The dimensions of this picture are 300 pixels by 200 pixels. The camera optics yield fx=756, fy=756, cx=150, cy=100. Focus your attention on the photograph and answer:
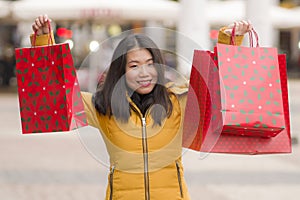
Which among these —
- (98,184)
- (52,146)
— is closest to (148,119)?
(98,184)

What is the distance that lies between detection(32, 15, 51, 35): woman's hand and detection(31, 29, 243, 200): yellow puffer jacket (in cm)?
43

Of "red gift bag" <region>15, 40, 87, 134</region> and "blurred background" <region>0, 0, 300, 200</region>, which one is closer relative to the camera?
"red gift bag" <region>15, 40, 87, 134</region>

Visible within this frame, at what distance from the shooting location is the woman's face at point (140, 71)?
2.95 meters

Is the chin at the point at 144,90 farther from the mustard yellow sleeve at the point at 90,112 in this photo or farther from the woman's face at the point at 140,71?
the mustard yellow sleeve at the point at 90,112

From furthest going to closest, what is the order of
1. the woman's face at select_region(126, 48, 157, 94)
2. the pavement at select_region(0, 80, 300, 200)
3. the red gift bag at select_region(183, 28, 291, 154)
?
the pavement at select_region(0, 80, 300, 200)
the woman's face at select_region(126, 48, 157, 94)
the red gift bag at select_region(183, 28, 291, 154)

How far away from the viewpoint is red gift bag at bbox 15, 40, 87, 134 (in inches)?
117

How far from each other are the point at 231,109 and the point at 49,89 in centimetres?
73

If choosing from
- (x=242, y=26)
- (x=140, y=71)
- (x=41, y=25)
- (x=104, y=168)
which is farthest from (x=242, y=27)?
(x=104, y=168)

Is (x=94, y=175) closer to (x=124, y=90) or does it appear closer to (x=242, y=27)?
(x=124, y=90)

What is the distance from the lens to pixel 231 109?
2834mm

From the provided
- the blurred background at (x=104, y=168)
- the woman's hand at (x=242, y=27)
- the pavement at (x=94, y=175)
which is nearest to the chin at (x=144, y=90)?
the blurred background at (x=104, y=168)

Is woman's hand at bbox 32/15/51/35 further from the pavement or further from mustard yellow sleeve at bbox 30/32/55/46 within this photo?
the pavement

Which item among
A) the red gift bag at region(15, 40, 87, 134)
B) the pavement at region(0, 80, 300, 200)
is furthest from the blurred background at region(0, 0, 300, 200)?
the red gift bag at region(15, 40, 87, 134)

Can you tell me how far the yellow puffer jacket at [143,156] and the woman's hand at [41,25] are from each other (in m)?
0.43
